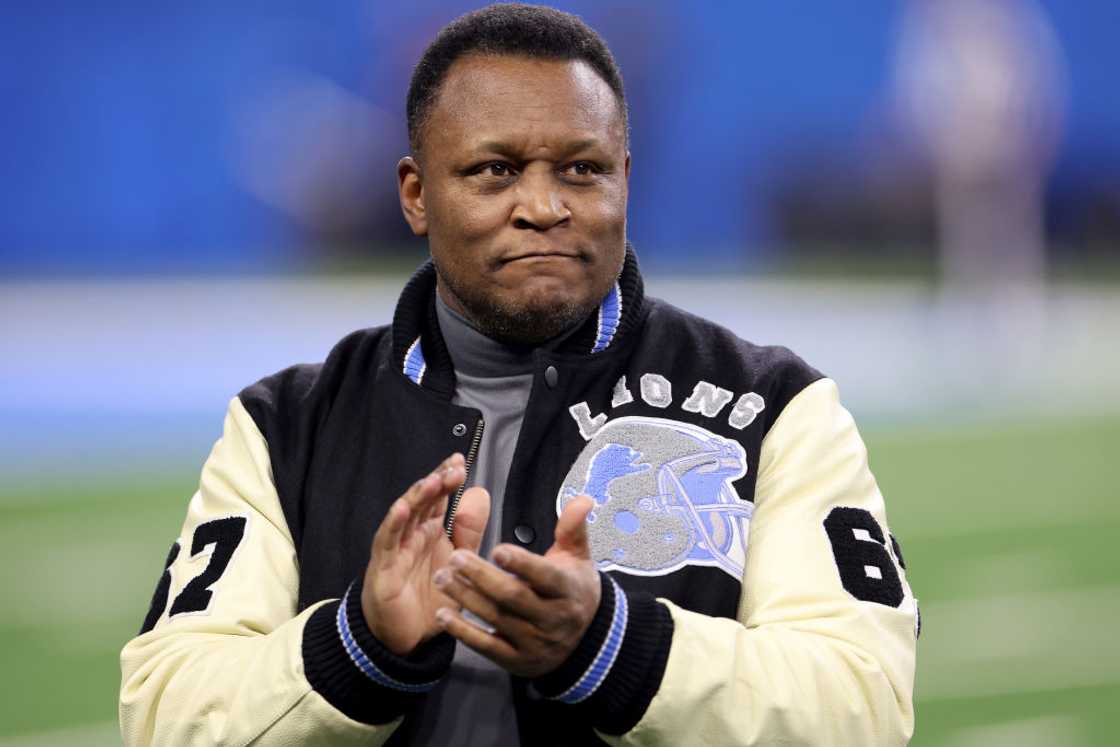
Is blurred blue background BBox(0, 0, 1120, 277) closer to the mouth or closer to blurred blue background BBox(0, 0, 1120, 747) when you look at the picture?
blurred blue background BBox(0, 0, 1120, 747)

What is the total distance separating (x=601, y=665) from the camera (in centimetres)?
173

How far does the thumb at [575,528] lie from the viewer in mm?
1671

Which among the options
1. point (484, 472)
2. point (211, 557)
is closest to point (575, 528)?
point (484, 472)

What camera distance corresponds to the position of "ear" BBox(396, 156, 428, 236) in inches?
89.7

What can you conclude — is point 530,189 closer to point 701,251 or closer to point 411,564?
point 411,564

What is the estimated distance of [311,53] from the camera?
1070 cm

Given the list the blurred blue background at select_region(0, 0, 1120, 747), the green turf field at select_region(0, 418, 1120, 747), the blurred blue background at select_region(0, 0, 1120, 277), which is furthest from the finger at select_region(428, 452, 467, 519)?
the blurred blue background at select_region(0, 0, 1120, 277)

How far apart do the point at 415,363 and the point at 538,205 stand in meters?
0.28

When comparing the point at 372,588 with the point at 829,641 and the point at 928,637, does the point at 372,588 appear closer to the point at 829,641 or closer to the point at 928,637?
the point at 829,641

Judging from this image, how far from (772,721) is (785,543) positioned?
0.24 meters

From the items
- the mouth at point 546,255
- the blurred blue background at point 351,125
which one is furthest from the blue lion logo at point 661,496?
the blurred blue background at point 351,125

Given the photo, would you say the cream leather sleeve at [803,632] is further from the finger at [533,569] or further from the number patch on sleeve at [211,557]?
the number patch on sleeve at [211,557]

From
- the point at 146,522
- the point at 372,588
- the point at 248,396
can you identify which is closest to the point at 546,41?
the point at 248,396

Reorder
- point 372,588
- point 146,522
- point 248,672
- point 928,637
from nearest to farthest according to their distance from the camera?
point 372,588
point 248,672
point 928,637
point 146,522
